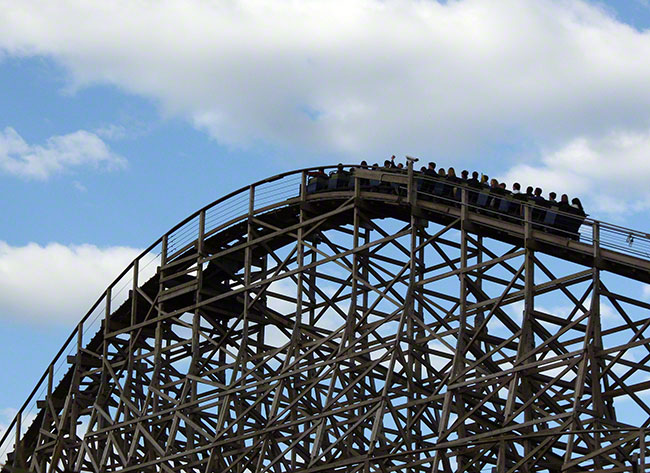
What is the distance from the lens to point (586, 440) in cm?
2594

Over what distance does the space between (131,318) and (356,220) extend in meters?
7.58

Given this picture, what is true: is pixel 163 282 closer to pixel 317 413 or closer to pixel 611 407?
pixel 317 413

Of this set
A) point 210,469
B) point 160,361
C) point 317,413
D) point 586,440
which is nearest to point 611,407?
point 586,440

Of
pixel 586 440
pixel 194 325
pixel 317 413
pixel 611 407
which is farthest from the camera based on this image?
pixel 194 325

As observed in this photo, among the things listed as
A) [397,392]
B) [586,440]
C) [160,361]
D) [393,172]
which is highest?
[393,172]

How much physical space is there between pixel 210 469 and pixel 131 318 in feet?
20.5

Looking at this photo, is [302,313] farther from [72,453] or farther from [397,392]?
[72,453]

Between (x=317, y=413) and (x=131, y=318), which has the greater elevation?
(x=131, y=318)

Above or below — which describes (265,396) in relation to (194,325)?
below

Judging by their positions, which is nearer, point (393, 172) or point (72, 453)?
point (393, 172)

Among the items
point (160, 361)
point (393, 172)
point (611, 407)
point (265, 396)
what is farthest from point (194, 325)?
point (611, 407)

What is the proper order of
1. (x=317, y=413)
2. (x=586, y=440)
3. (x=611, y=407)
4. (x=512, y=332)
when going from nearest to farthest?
(x=586, y=440), (x=611, y=407), (x=512, y=332), (x=317, y=413)

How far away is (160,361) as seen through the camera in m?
35.0

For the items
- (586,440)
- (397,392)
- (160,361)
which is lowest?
(586,440)
